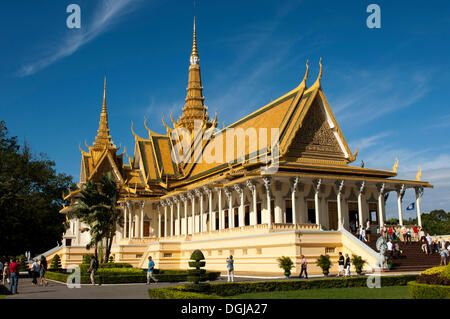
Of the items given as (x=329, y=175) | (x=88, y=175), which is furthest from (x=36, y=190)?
(x=329, y=175)

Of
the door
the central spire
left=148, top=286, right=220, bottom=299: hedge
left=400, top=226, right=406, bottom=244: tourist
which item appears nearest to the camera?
left=148, top=286, right=220, bottom=299: hedge

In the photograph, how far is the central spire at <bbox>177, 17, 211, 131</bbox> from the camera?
52719 millimetres

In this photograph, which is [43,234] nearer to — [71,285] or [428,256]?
[71,285]

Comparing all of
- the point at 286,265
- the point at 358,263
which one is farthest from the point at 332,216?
the point at 286,265

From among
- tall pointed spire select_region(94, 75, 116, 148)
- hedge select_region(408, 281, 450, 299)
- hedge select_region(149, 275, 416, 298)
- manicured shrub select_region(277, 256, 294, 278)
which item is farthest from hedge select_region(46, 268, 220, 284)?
tall pointed spire select_region(94, 75, 116, 148)

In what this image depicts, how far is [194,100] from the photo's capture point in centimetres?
5441

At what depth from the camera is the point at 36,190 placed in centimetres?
5775

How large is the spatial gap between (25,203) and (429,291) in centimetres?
4331

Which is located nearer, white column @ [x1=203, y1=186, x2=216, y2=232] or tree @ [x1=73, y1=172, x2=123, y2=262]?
tree @ [x1=73, y1=172, x2=123, y2=262]

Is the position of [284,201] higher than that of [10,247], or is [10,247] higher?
[284,201]

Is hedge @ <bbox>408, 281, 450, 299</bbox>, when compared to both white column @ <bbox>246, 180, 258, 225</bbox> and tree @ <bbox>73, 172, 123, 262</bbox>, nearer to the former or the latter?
white column @ <bbox>246, 180, 258, 225</bbox>

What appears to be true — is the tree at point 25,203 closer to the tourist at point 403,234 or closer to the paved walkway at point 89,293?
the paved walkway at point 89,293

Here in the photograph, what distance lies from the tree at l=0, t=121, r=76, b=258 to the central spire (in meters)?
17.5
